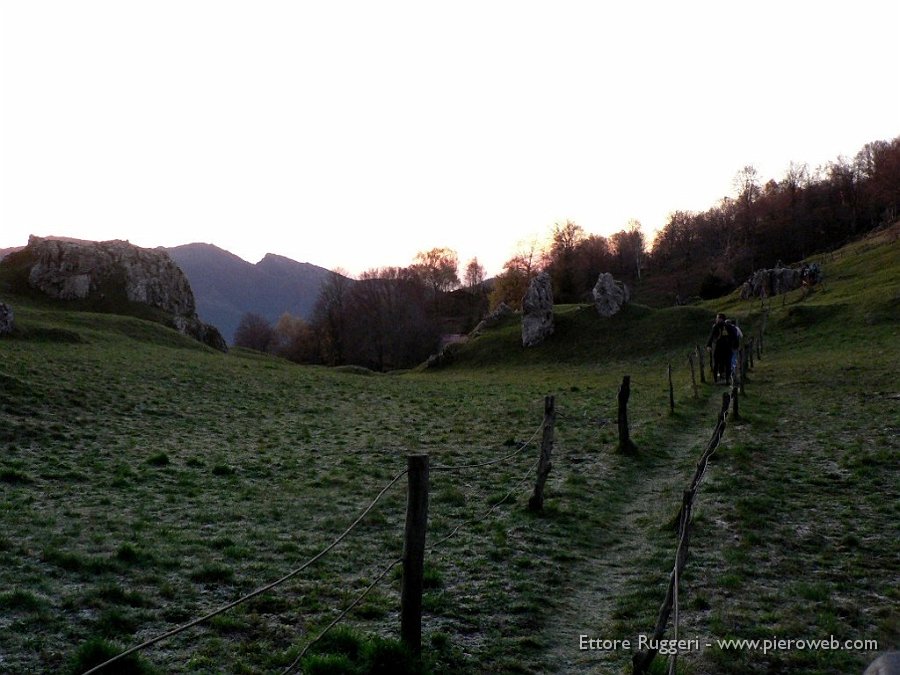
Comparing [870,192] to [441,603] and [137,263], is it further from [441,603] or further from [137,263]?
[441,603]

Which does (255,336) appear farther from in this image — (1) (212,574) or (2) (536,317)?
(1) (212,574)

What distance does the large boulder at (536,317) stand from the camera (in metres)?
55.2

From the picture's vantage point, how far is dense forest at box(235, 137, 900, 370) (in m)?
91.4

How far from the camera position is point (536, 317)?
5569 cm

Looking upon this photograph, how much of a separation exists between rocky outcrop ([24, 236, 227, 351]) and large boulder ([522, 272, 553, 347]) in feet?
90.3

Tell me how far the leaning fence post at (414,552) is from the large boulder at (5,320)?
1457 inches

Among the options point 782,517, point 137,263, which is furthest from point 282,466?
point 137,263

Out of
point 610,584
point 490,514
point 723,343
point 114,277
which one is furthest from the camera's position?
point 114,277

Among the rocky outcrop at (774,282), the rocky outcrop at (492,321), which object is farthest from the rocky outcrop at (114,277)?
the rocky outcrop at (774,282)

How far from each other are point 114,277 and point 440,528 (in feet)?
196

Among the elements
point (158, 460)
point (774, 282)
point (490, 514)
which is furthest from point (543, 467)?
point (774, 282)

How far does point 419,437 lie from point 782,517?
10.6 metres

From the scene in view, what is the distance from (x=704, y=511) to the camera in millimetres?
11047

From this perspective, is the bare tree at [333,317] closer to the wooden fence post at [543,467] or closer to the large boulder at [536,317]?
the large boulder at [536,317]
